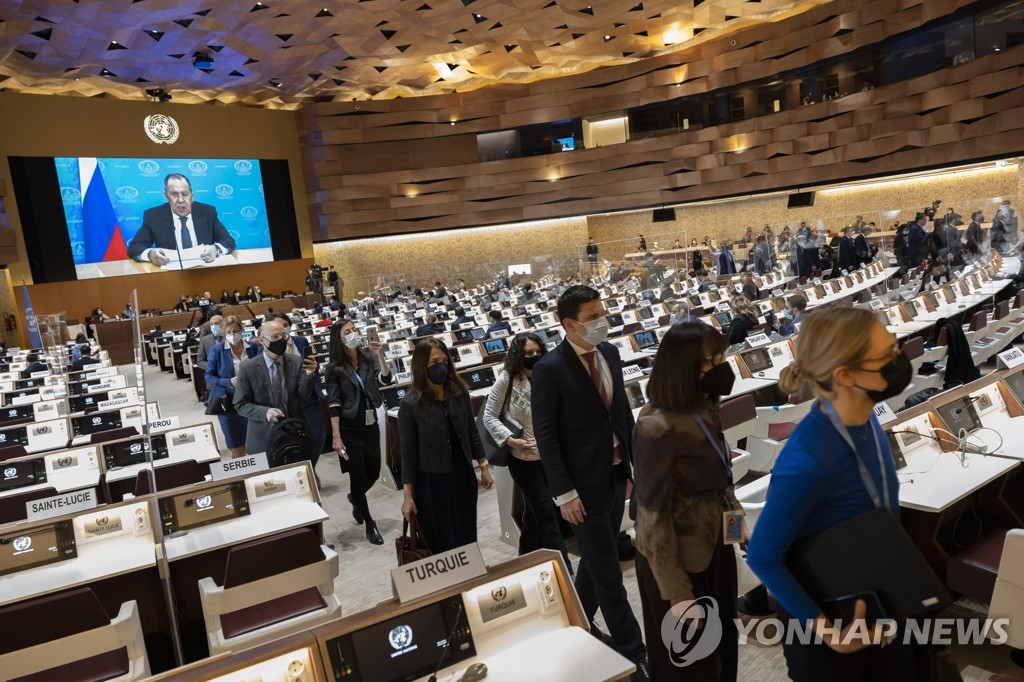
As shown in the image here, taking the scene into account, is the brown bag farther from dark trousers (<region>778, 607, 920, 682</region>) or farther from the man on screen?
the man on screen

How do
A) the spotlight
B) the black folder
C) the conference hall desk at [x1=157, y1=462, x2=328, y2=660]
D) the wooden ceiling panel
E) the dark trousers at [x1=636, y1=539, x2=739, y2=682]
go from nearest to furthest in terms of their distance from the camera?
the black folder, the dark trousers at [x1=636, y1=539, x2=739, y2=682], the conference hall desk at [x1=157, y1=462, x2=328, y2=660], the wooden ceiling panel, the spotlight

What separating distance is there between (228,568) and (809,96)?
21.0 metres

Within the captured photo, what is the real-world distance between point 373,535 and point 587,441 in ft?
8.79

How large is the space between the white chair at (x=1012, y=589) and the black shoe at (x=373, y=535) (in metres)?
3.54

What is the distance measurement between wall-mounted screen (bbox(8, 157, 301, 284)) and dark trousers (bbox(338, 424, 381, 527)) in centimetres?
2195

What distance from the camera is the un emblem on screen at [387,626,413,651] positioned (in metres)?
1.95

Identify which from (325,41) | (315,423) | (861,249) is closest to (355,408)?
(315,423)

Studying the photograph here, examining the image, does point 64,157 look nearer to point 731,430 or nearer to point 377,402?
point 377,402

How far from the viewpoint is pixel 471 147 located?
26734mm

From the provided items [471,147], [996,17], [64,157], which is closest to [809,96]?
[996,17]

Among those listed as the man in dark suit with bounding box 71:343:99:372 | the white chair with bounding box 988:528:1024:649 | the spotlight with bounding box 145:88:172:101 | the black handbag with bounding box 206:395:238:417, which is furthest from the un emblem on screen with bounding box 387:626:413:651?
the spotlight with bounding box 145:88:172:101

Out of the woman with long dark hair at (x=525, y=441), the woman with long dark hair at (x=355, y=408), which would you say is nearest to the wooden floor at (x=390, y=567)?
the woman with long dark hair at (x=355, y=408)

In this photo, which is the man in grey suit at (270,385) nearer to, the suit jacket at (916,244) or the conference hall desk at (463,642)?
the conference hall desk at (463,642)

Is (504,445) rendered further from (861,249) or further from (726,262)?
(726,262)
